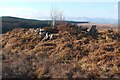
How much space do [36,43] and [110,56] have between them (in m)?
7.98

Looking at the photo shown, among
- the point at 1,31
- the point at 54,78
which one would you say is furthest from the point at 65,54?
the point at 1,31

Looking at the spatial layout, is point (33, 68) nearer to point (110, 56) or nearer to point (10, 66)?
point (10, 66)

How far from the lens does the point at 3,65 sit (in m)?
14.2

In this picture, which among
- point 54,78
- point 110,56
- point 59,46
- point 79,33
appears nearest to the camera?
point 54,78

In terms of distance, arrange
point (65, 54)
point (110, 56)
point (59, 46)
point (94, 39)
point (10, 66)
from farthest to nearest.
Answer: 1. point (94, 39)
2. point (59, 46)
3. point (65, 54)
4. point (110, 56)
5. point (10, 66)

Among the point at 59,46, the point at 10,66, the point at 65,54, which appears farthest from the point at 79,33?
the point at 10,66

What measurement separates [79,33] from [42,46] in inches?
175

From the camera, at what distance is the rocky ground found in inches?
540

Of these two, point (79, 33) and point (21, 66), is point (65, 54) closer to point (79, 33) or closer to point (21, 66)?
point (21, 66)

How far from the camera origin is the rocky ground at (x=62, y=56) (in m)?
13.7

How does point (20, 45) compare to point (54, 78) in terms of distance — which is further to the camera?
point (20, 45)

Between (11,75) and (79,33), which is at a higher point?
(79,33)

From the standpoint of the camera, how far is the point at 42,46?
21625 millimetres

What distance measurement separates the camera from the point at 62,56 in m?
18.1
